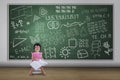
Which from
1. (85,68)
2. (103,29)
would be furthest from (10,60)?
(103,29)

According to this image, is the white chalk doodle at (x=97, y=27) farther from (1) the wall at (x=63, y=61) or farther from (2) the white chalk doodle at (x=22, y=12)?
(2) the white chalk doodle at (x=22, y=12)

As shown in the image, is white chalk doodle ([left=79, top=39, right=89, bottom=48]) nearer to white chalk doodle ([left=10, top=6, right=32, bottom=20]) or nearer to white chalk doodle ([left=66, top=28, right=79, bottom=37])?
white chalk doodle ([left=66, top=28, right=79, bottom=37])

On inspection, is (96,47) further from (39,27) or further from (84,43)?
(39,27)

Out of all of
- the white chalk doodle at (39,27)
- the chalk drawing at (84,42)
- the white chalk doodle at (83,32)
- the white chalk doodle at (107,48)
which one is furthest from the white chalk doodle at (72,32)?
the white chalk doodle at (107,48)

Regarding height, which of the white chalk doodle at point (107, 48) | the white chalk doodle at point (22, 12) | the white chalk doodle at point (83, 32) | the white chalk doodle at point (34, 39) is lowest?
the white chalk doodle at point (107, 48)

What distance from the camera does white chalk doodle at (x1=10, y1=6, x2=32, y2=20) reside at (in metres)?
8.48

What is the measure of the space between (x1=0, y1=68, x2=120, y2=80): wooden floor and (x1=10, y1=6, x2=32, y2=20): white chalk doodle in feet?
5.04

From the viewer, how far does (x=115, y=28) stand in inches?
337

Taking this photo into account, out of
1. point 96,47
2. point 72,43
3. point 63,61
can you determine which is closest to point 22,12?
point 72,43

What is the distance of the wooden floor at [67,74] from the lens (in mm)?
6695

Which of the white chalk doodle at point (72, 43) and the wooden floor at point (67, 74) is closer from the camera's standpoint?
the wooden floor at point (67, 74)

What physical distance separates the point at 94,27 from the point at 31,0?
6.56ft

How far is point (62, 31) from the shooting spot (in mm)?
8547

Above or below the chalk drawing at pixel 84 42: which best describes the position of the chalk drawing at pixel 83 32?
above
